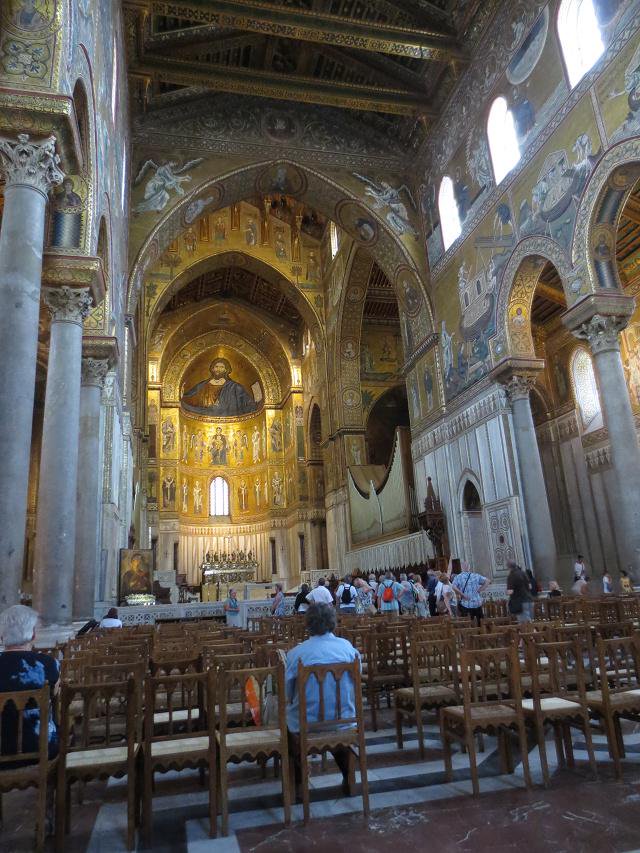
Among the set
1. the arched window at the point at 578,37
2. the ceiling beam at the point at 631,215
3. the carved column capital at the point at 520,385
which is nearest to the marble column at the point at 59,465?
the carved column capital at the point at 520,385

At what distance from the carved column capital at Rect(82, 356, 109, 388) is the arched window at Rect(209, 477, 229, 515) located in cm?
2487

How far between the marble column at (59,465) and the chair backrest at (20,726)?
5047 mm

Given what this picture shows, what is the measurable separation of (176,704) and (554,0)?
48.7ft

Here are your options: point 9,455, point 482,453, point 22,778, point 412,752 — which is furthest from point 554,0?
point 22,778

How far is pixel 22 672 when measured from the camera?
10.7ft

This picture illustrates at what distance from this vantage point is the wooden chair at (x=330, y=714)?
3.39m

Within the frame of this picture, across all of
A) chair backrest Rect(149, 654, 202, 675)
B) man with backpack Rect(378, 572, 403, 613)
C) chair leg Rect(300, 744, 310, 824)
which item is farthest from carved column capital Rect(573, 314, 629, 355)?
chair leg Rect(300, 744, 310, 824)

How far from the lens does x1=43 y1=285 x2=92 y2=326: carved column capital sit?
30.2 ft

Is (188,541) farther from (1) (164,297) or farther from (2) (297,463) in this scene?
(1) (164,297)

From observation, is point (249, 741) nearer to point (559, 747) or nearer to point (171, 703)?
point (171, 703)

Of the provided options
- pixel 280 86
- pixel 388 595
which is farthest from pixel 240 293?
pixel 388 595

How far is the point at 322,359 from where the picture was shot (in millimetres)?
26719

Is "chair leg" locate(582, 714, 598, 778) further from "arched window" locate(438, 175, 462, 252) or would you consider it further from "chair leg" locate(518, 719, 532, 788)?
"arched window" locate(438, 175, 462, 252)

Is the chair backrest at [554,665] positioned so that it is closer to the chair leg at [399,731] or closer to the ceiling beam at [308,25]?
the chair leg at [399,731]
